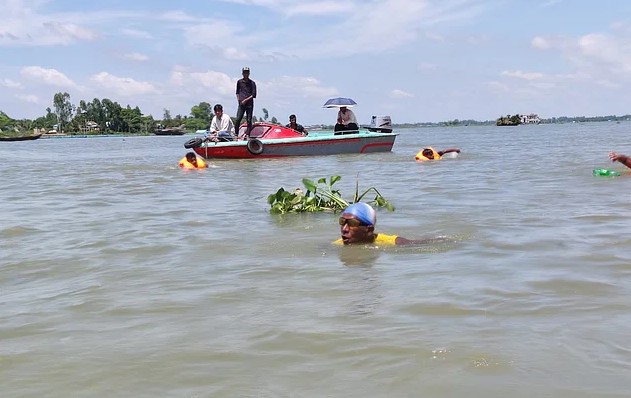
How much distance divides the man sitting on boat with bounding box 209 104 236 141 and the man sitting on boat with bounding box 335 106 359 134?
364 centimetres

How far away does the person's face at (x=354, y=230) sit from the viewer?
19.5ft

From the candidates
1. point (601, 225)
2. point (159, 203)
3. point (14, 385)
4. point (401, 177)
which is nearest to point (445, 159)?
point (401, 177)

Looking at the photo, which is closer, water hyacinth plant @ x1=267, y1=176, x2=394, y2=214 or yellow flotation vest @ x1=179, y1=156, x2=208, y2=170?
water hyacinth plant @ x1=267, y1=176, x2=394, y2=214

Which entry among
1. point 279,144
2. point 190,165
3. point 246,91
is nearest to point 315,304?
point 190,165

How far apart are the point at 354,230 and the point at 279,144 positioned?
44.3 ft

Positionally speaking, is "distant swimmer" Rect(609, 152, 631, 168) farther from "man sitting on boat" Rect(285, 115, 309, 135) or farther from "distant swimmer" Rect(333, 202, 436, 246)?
"man sitting on boat" Rect(285, 115, 309, 135)

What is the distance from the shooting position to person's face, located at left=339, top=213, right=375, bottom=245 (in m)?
5.93

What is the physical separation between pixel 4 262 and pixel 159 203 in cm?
410

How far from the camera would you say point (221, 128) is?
19.6 metres

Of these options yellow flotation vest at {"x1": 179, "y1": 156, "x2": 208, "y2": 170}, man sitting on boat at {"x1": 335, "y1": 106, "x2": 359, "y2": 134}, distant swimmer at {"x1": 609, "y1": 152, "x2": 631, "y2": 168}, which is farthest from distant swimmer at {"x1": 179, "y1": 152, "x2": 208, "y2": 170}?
distant swimmer at {"x1": 609, "y1": 152, "x2": 631, "y2": 168}

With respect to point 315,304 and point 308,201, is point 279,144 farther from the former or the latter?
point 315,304

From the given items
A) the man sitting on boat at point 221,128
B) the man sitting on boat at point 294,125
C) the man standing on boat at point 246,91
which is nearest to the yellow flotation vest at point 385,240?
the man standing on boat at point 246,91

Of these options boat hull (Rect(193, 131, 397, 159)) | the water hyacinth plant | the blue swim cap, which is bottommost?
the water hyacinth plant

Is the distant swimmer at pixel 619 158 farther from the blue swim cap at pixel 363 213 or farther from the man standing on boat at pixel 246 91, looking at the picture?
the man standing on boat at pixel 246 91
